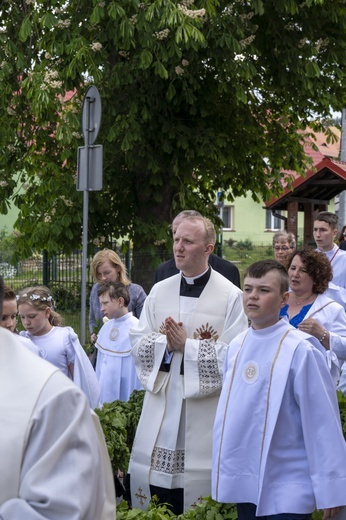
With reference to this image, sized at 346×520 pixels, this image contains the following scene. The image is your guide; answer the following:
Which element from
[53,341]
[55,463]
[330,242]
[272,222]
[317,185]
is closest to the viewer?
[55,463]

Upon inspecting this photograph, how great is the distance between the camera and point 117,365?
7.93 meters

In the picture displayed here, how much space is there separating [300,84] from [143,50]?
11.7ft

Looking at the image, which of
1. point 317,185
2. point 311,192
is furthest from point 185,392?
point 311,192

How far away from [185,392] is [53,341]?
1.41 meters

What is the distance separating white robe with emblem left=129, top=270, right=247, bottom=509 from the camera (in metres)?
5.97

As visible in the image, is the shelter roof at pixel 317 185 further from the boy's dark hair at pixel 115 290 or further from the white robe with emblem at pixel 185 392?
the white robe with emblem at pixel 185 392

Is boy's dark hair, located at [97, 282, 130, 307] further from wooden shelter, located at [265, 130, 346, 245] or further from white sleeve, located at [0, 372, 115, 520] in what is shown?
wooden shelter, located at [265, 130, 346, 245]

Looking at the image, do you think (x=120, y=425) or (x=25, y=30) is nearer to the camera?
(x=120, y=425)

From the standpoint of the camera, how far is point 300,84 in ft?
50.3

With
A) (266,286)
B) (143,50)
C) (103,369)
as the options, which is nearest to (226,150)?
(143,50)

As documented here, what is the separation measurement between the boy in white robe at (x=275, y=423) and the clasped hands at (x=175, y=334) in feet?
3.21

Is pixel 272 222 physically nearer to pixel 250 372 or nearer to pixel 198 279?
pixel 198 279

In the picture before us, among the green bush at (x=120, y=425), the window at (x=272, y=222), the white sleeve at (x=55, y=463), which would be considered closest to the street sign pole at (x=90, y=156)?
the green bush at (x=120, y=425)

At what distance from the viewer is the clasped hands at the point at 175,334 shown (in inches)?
232
